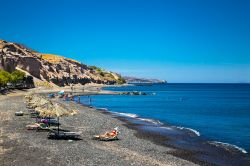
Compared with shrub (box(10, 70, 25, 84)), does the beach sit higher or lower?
lower

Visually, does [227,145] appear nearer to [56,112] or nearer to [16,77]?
[56,112]

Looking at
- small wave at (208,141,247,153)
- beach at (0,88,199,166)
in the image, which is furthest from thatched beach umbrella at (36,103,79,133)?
small wave at (208,141,247,153)

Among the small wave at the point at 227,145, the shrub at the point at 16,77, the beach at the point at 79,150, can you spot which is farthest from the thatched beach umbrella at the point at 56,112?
the shrub at the point at 16,77

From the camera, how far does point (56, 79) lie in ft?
583

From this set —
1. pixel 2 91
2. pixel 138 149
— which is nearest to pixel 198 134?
pixel 138 149

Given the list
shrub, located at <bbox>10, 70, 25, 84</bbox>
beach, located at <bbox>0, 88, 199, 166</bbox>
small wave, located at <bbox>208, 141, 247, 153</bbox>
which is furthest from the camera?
shrub, located at <bbox>10, 70, 25, 84</bbox>

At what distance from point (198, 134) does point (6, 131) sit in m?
23.3

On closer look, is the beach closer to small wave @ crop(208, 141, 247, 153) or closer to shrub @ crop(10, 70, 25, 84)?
small wave @ crop(208, 141, 247, 153)

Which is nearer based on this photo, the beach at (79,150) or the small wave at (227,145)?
the beach at (79,150)

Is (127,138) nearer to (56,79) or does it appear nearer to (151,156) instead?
(151,156)

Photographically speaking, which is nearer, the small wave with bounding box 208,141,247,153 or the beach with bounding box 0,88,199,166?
the beach with bounding box 0,88,199,166

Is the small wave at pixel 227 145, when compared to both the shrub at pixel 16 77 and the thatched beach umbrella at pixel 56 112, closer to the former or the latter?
the thatched beach umbrella at pixel 56 112

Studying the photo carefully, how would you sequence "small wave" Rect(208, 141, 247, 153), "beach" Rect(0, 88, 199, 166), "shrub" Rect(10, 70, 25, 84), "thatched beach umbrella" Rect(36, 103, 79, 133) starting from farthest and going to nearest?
"shrub" Rect(10, 70, 25, 84), "thatched beach umbrella" Rect(36, 103, 79, 133), "small wave" Rect(208, 141, 247, 153), "beach" Rect(0, 88, 199, 166)

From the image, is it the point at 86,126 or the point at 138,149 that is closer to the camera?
the point at 138,149
